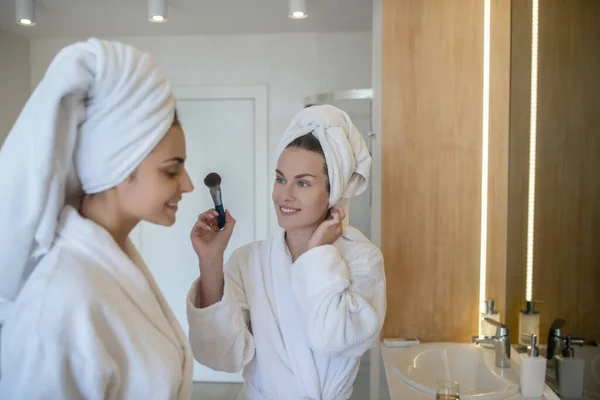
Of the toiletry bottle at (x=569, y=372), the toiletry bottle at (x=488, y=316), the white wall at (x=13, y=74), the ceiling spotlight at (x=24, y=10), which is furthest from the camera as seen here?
the white wall at (x=13, y=74)

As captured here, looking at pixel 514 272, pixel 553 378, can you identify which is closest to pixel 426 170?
pixel 514 272

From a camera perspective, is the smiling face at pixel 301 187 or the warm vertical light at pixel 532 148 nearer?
the smiling face at pixel 301 187

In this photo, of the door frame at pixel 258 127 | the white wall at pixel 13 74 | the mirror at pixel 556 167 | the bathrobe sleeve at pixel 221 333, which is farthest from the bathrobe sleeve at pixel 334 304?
→ the white wall at pixel 13 74

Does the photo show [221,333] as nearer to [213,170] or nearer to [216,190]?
[216,190]

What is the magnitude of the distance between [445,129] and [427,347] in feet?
2.17

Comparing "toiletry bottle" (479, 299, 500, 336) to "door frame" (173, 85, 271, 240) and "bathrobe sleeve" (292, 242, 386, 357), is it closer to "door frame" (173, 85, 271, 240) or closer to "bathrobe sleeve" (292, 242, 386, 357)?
"bathrobe sleeve" (292, 242, 386, 357)

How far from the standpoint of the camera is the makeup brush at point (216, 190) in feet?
2.71

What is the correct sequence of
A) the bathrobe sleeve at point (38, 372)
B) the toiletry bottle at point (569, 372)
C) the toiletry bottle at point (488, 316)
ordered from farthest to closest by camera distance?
the toiletry bottle at point (488, 316), the toiletry bottle at point (569, 372), the bathrobe sleeve at point (38, 372)

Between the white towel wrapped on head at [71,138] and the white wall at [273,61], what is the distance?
1727 mm

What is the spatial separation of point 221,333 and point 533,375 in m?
0.76

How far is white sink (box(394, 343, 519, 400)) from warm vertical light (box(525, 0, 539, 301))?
22cm

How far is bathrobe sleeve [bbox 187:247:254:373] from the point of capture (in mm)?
865

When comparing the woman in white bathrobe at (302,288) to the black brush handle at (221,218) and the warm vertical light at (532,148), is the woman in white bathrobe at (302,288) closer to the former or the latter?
the black brush handle at (221,218)

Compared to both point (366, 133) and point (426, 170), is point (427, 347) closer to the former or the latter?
point (426, 170)
